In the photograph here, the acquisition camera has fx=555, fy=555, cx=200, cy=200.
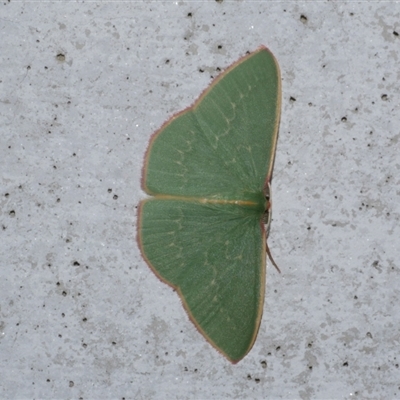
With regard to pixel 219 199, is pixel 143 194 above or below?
below

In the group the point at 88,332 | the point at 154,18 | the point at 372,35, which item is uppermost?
the point at 372,35

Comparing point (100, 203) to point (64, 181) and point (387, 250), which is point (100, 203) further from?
point (387, 250)

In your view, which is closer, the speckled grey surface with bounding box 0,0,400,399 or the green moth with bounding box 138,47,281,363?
the green moth with bounding box 138,47,281,363

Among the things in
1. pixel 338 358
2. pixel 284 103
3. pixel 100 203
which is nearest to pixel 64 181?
pixel 100 203

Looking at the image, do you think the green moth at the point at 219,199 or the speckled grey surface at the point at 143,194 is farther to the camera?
the speckled grey surface at the point at 143,194
